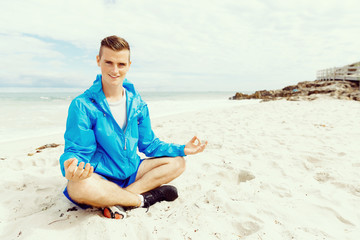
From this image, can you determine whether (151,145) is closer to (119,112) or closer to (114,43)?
(119,112)

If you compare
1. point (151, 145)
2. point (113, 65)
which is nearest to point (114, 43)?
point (113, 65)

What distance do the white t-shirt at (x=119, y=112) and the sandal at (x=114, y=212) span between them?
2.52 ft

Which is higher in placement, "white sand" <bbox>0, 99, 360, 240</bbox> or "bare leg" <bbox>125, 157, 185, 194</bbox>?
"bare leg" <bbox>125, 157, 185, 194</bbox>

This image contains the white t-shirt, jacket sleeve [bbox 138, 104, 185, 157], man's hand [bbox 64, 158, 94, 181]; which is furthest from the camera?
jacket sleeve [bbox 138, 104, 185, 157]

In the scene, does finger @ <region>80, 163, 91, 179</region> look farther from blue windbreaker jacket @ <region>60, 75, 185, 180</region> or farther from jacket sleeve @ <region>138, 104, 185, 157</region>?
jacket sleeve @ <region>138, 104, 185, 157</region>

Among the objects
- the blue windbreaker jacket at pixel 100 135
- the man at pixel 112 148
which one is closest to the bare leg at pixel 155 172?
the man at pixel 112 148

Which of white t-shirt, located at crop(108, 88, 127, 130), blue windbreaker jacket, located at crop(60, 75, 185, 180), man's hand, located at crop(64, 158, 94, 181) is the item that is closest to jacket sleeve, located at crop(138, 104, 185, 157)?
blue windbreaker jacket, located at crop(60, 75, 185, 180)

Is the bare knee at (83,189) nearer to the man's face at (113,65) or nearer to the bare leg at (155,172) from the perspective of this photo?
the bare leg at (155,172)

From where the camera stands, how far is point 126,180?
105 inches

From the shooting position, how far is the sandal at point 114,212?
86.9 inches

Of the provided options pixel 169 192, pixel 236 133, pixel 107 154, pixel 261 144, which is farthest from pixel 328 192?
pixel 236 133

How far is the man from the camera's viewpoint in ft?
7.09

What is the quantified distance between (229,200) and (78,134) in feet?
5.25

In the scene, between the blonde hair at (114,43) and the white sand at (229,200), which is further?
the blonde hair at (114,43)
